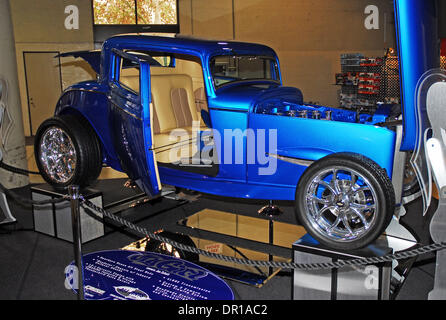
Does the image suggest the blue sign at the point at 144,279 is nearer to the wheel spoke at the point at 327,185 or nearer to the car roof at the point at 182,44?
the wheel spoke at the point at 327,185

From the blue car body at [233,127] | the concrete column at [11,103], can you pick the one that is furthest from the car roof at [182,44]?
the concrete column at [11,103]

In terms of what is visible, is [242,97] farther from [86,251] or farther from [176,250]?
[86,251]

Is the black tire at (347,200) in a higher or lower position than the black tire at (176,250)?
higher

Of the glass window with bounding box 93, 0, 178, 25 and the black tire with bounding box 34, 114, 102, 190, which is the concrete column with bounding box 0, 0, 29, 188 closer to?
the black tire with bounding box 34, 114, 102, 190

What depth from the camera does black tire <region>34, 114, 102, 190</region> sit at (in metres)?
4.72

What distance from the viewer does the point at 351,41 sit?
12.3 m

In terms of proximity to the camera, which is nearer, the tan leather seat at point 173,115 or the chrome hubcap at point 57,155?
the chrome hubcap at point 57,155

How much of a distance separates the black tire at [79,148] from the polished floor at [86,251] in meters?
0.66

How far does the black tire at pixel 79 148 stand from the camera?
186 inches

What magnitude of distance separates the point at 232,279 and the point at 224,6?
10.0 metres

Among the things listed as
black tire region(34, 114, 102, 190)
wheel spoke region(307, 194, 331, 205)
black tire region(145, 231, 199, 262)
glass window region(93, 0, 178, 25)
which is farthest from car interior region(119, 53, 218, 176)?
glass window region(93, 0, 178, 25)

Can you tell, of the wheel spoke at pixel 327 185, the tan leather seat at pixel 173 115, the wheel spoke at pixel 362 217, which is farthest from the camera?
the tan leather seat at pixel 173 115
